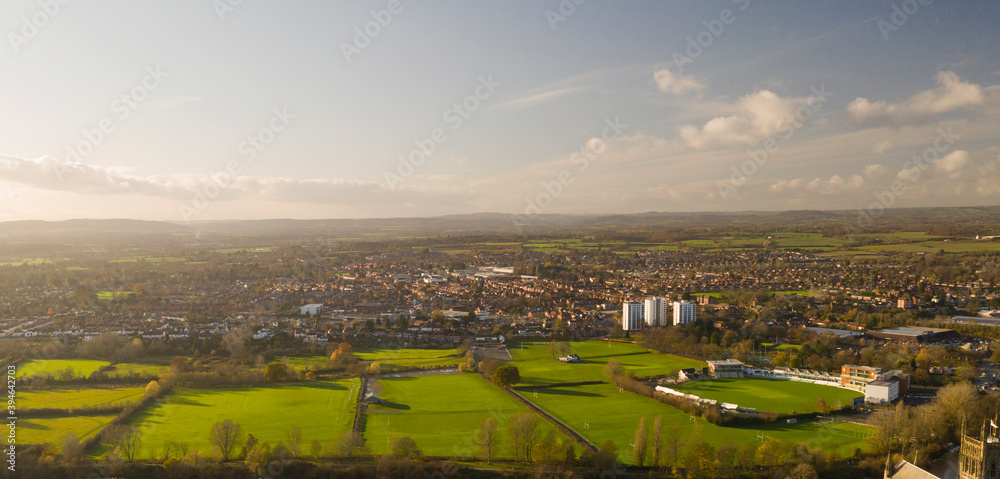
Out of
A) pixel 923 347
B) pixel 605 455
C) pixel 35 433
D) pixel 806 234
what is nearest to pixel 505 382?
pixel 605 455

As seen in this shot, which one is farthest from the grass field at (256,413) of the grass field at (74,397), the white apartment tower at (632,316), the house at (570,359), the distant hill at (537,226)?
the distant hill at (537,226)

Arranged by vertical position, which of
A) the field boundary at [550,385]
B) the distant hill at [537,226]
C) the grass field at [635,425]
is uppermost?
the distant hill at [537,226]

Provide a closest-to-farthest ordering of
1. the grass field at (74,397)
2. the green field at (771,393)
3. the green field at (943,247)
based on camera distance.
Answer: the grass field at (74,397), the green field at (771,393), the green field at (943,247)

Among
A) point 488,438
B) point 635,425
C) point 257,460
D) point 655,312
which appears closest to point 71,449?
point 257,460

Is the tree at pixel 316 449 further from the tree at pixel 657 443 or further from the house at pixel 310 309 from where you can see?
the house at pixel 310 309

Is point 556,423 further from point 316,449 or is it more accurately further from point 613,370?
point 316,449
